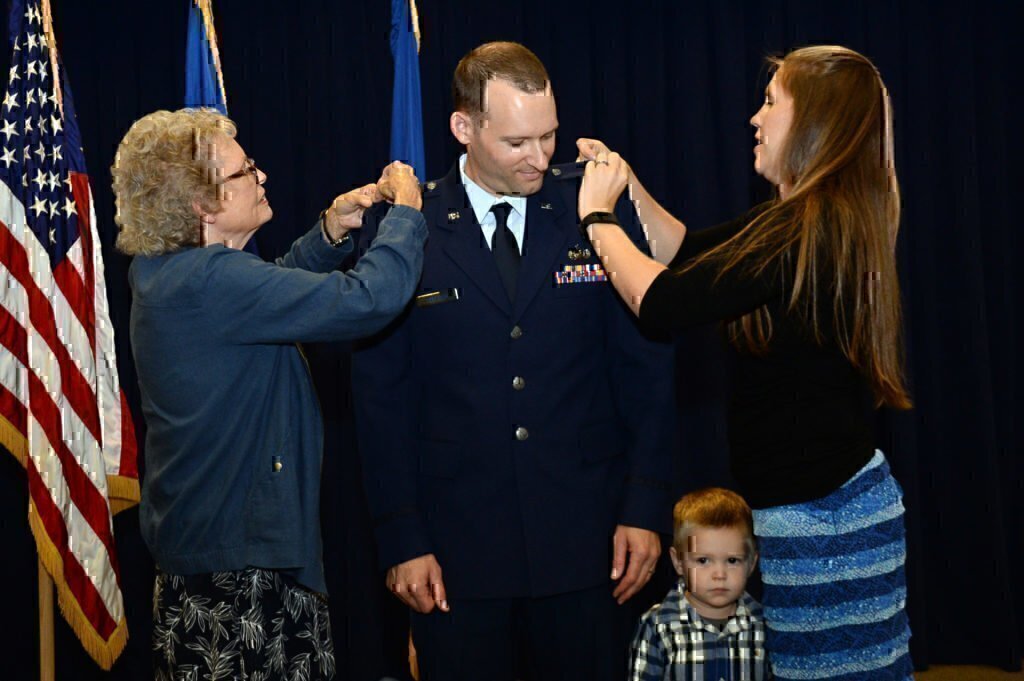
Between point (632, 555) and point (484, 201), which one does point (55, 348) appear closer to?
point (484, 201)

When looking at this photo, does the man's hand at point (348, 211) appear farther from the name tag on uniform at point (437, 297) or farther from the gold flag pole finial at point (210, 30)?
the gold flag pole finial at point (210, 30)

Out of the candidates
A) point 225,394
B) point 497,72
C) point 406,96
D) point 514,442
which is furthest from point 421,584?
point 406,96

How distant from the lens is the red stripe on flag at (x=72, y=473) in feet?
10.7

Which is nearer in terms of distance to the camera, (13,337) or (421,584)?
(421,584)

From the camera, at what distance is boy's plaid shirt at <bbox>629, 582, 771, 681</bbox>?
2.59 m

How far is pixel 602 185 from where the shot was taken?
221 centimetres

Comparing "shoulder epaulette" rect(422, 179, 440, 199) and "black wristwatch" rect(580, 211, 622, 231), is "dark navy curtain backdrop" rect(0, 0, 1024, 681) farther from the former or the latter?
"black wristwatch" rect(580, 211, 622, 231)

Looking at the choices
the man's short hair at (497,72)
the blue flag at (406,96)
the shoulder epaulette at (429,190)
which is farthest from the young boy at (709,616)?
the blue flag at (406,96)

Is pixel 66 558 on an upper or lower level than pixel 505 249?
lower

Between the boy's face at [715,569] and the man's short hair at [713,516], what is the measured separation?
2 centimetres

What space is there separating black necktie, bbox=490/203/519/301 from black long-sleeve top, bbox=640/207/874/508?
14.0 inches

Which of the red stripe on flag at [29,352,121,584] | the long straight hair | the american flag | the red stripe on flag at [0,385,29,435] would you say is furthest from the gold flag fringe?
the long straight hair

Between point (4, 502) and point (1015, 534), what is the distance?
4110 millimetres

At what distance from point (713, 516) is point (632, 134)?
1.99m
